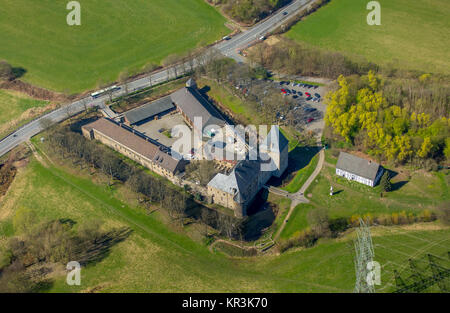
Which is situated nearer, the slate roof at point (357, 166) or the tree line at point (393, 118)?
the slate roof at point (357, 166)

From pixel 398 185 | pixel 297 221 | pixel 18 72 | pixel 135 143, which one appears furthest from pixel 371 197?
pixel 18 72

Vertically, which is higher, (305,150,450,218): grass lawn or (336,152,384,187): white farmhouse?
(336,152,384,187): white farmhouse

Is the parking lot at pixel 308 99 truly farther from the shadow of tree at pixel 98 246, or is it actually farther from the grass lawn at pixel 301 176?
the shadow of tree at pixel 98 246

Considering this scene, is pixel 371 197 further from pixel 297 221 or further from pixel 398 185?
pixel 297 221

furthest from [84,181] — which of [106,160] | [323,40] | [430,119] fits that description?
[323,40]

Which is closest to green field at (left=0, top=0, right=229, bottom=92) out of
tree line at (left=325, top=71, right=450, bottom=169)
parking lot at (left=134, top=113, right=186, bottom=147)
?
parking lot at (left=134, top=113, right=186, bottom=147)

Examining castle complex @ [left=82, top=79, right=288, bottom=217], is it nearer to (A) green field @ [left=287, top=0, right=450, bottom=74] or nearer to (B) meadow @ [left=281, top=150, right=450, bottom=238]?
(B) meadow @ [left=281, top=150, right=450, bottom=238]

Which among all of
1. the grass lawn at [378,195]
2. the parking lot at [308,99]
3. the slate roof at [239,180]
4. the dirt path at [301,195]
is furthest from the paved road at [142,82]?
the grass lawn at [378,195]
